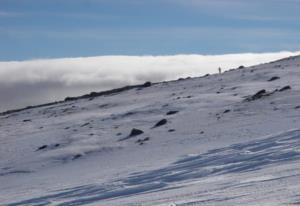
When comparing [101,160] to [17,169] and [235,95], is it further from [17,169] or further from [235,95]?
[235,95]

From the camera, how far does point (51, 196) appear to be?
51.2 ft

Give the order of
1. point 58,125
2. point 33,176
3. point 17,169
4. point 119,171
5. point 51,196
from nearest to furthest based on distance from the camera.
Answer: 1. point 51,196
2. point 119,171
3. point 33,176
4. point 17,169
5. point 58,125

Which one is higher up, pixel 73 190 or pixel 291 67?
pixel 291 67

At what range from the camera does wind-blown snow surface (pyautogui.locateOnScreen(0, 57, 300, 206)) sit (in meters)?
12.8

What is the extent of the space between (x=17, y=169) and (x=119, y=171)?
6020mm

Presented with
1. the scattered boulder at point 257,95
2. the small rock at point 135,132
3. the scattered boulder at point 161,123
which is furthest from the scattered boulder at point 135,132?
the scattered boulder at point 257,95

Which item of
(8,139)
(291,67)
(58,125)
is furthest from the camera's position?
(291,67)

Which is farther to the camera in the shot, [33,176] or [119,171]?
[33,176]

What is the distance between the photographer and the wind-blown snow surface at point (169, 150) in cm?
1284

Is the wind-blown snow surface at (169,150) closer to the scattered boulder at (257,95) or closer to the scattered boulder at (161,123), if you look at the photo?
the scattered boulder at (257,95)

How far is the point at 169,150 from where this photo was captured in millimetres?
21297

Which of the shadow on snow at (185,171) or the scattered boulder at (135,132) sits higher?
the scattered boulder at (135,132)

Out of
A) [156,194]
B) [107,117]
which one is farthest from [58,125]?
[156,194]

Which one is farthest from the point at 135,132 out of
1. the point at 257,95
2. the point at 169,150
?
the point at 257,95
